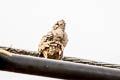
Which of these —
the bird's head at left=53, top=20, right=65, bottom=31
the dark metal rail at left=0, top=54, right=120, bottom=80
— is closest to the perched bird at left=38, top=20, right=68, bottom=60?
the bird's head at left=53, top=20, right=65, bottom=31

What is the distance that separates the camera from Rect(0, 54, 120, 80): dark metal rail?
49.3 inches

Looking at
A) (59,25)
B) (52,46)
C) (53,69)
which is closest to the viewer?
(53,69)

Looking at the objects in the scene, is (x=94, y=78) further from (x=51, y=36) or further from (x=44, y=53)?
(x=51, y=36)

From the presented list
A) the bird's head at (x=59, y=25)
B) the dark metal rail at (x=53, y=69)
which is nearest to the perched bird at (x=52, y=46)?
the bird's head at (x=59, y=25)

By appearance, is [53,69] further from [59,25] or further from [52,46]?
[59,25]

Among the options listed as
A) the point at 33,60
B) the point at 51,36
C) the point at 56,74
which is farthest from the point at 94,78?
the point at 51,36

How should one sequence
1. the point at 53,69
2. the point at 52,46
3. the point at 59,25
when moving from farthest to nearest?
the point at 59,25 → the point at 52,46 → the point at 53,69

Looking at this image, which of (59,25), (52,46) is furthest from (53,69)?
(59,25)

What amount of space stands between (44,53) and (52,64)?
4.28 metres

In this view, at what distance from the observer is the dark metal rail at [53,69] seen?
1.25m

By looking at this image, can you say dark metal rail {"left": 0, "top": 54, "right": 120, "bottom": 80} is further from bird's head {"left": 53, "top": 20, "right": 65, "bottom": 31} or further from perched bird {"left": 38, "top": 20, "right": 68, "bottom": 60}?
bird's head {"left": 53, "top": 20, "right": 65, "bottom": 31}

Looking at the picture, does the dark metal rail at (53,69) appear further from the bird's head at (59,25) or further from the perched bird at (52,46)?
the bird's head at (59,25)

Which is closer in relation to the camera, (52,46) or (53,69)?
(53,69)

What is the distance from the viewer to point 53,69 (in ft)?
4.21
